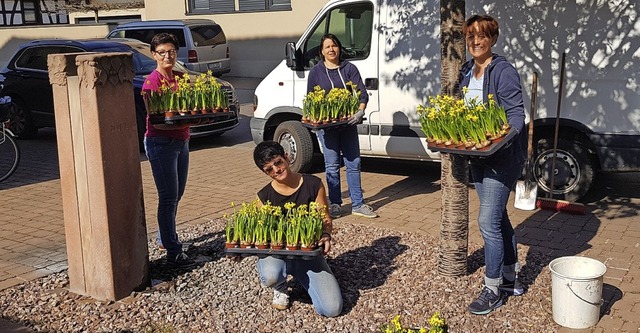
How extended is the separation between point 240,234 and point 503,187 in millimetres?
1771

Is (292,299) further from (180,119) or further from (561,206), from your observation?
(561,206)

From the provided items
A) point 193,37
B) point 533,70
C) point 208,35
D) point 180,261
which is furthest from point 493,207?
point 208,35

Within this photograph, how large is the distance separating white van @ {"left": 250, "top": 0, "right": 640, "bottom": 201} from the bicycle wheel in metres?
3.94

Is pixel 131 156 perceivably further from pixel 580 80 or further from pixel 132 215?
pixel 580 80

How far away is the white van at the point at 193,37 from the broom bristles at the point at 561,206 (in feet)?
47.7

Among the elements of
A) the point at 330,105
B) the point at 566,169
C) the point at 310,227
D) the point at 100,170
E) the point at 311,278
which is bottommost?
the point at 311,278

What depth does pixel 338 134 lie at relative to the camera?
7578 millimetres

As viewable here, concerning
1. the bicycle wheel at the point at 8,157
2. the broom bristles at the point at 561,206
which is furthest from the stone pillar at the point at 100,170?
the bicycle wheel at the point at 8,157

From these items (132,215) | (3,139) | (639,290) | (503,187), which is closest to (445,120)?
(503,187)

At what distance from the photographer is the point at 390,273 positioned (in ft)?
19.1

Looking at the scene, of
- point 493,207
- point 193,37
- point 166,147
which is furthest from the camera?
point 193,37

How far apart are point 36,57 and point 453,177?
34.0 feet

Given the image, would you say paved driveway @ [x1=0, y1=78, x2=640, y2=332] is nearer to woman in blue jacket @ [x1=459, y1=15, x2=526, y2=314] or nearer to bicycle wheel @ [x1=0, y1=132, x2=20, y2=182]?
bicycle wheel @ [x1=0, y1=132, x2=20, y2=182]

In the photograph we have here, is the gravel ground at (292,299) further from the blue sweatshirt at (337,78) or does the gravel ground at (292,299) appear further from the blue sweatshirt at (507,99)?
the blue sweatshirt at (337,78)
